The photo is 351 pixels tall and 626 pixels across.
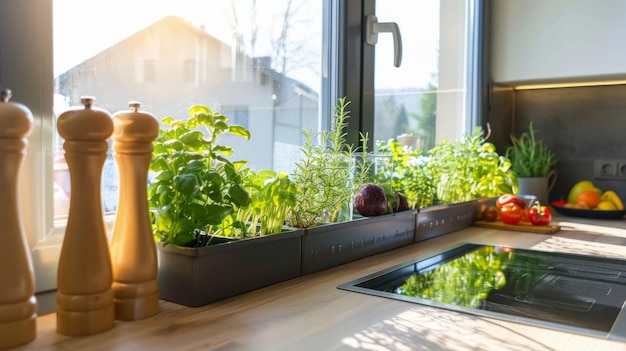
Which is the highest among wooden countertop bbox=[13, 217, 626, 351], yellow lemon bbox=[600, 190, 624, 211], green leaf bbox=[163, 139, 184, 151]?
green leaf bbox=[163, 139, 184, 151]

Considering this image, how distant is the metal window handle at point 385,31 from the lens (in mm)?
1556

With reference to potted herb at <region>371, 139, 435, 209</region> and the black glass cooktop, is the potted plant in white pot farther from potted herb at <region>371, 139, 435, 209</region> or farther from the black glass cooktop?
potted herb at <region>371, 139, 435, 209</region>

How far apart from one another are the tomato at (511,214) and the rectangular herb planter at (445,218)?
0.26ft

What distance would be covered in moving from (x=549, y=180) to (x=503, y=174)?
0.68 metres

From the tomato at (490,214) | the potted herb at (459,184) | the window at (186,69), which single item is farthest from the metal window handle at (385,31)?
the tomato at (490,214)

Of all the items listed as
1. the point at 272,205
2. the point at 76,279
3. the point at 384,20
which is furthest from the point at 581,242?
the point at 76,279

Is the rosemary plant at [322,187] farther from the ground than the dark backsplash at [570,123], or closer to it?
closer to it

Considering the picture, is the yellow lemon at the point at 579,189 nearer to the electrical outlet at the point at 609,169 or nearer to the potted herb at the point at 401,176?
the electrical outlet at the point at 609,169

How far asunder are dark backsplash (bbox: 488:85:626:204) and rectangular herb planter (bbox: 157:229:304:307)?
172 cm

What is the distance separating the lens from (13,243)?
620 mm

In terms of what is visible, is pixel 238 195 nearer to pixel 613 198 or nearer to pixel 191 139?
pixel 191 139

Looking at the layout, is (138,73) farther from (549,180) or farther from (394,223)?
(549,180)

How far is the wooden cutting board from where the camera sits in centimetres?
169

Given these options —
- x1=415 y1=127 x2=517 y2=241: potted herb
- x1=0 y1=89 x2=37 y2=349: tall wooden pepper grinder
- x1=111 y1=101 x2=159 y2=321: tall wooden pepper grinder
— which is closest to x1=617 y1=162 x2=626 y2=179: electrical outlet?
x1=415 y1=127 x2=517 y2=241: potted herb
